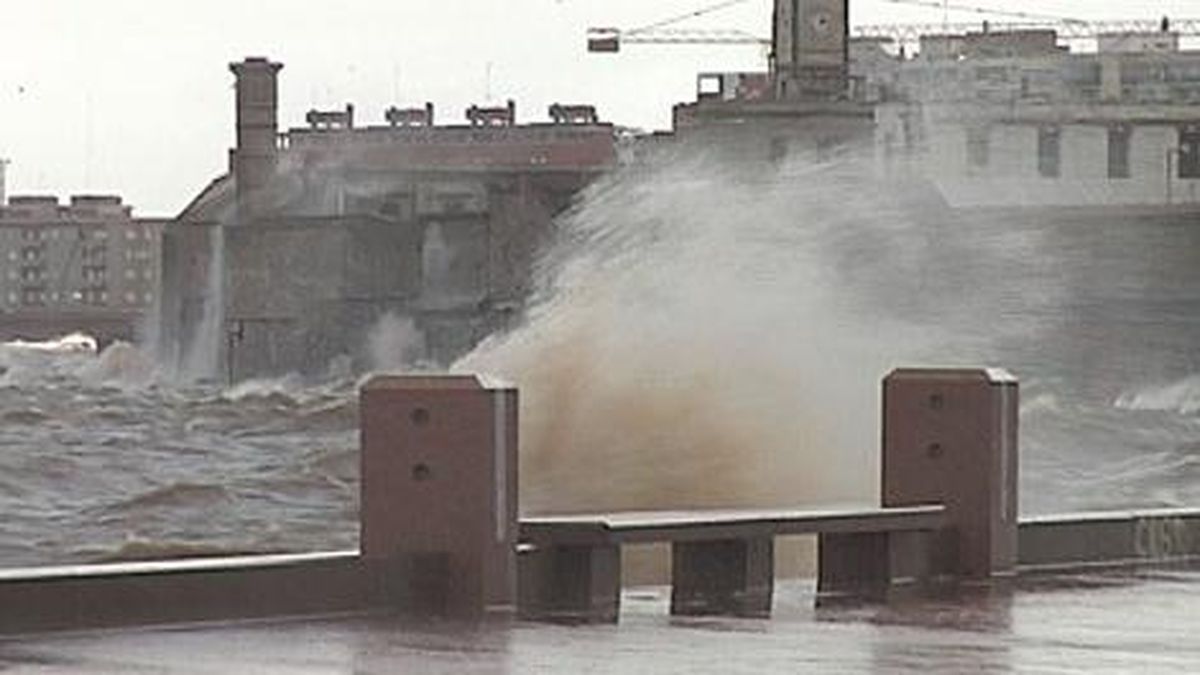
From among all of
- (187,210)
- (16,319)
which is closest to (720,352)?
(187,210)

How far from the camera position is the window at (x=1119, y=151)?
12631 cm

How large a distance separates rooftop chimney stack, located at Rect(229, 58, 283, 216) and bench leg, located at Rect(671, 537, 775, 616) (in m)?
128

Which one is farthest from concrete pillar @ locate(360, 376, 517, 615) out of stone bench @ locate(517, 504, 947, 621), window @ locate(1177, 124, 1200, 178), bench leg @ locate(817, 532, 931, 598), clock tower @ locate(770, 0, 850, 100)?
clock tower @ locate(770, 0, 850, 100)

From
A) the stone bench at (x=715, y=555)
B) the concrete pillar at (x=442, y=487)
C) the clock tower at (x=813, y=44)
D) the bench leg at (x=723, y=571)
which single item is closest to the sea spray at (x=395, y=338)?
the clock tower at (x=813, y=44)

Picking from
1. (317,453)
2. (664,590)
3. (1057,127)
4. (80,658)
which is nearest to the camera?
(80,658)

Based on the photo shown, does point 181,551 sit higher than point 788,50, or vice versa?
point 788,50

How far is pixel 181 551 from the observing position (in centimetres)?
2867

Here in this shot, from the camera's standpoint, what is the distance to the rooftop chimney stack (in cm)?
14575

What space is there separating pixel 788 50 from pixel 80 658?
421ft

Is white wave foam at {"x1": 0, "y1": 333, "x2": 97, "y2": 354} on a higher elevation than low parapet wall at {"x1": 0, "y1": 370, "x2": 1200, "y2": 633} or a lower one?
lower

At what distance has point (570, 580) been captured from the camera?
14.6 meters

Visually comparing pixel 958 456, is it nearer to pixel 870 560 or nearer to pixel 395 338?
pixel 870 560

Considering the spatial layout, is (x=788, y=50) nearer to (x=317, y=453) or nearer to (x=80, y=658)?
(x=317, y=453)

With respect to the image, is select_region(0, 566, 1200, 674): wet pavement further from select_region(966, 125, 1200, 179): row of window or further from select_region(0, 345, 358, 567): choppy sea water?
select_region(966, 125, 1200, 179): row of window
